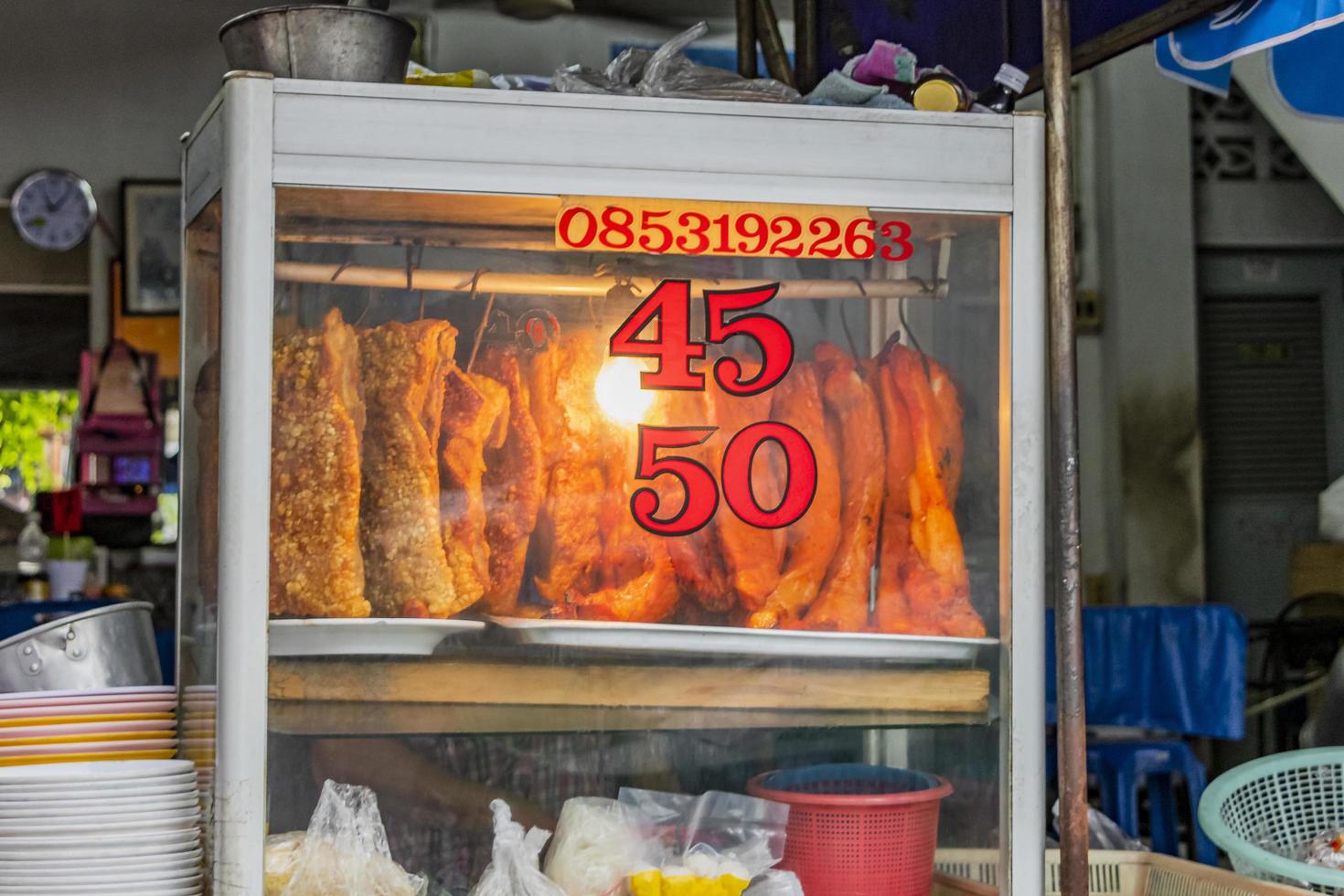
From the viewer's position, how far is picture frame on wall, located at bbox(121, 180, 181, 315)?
6805 millimetres

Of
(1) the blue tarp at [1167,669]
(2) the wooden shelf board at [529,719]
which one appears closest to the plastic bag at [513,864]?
(2) the wooden shelf board at [529,719]

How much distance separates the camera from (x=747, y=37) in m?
2.92

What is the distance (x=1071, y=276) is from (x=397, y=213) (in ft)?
2.96

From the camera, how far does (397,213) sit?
1.90m

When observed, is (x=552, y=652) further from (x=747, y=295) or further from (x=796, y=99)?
(x=796, y=99)

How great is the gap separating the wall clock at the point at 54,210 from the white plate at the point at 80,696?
505 centimetres

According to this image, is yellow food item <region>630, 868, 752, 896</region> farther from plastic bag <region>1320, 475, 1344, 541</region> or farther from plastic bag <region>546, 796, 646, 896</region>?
plastic bag <region>1320, 475, 1344, 541</region>

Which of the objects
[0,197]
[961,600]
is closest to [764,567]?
[961,600]

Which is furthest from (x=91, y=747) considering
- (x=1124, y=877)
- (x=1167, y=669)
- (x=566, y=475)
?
(x=1167, y=669)

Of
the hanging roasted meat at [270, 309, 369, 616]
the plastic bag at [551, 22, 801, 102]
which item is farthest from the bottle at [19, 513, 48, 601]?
the plastic bag at [551, 22, 801, 102]

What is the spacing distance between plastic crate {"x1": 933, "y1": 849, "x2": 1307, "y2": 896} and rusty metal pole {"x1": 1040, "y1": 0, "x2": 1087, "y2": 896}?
123mm

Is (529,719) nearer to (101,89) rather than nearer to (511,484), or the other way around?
(511,484)

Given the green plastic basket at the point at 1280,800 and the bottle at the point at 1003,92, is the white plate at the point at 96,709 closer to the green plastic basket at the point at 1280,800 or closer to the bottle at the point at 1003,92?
the bottle at the point at 1003,92

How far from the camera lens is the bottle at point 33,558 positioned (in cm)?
604
